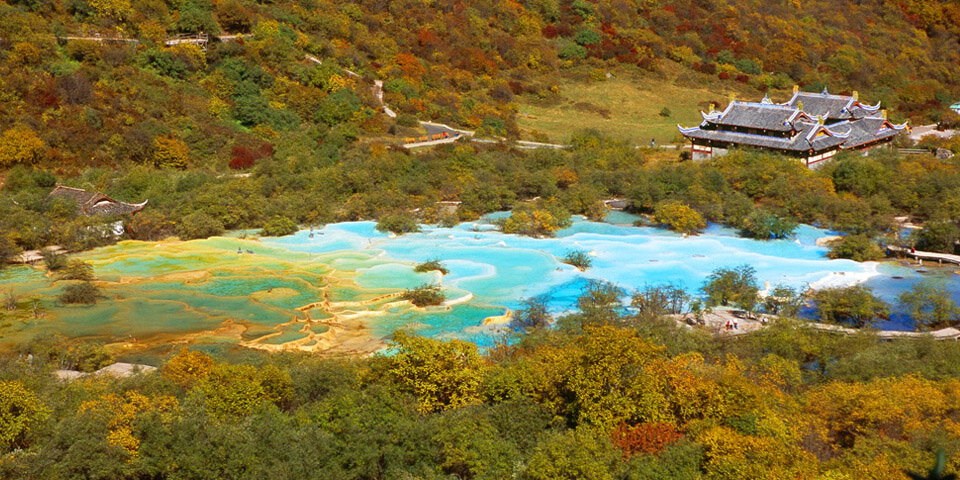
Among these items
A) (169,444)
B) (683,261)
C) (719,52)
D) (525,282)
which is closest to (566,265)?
(525,282)

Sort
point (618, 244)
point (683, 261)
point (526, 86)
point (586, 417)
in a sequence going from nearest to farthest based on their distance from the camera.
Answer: point (586, 417), point (683, 261), point (618, 244), point (526, 86)

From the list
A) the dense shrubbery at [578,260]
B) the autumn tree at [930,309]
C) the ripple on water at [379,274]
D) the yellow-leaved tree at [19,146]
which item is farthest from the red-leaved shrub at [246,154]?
the autumn tree at [930,309]

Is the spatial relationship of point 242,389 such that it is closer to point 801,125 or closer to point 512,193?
point 512,193

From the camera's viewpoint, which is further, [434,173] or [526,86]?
[526,86]

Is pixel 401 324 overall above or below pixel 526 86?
below

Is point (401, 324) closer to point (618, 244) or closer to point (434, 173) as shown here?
point (618, 244)

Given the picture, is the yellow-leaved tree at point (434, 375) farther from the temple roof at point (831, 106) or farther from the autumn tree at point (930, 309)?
the temple roof at point (831, 106)

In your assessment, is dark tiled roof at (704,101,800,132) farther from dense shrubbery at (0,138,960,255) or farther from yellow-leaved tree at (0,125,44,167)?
yellow-leaved tree at (0,125,44,167)

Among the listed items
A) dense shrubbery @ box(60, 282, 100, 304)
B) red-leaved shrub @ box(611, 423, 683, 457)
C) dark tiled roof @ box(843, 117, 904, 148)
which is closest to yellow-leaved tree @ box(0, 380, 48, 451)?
red-leaved shrub @ box(611, 423, 683, 457)
